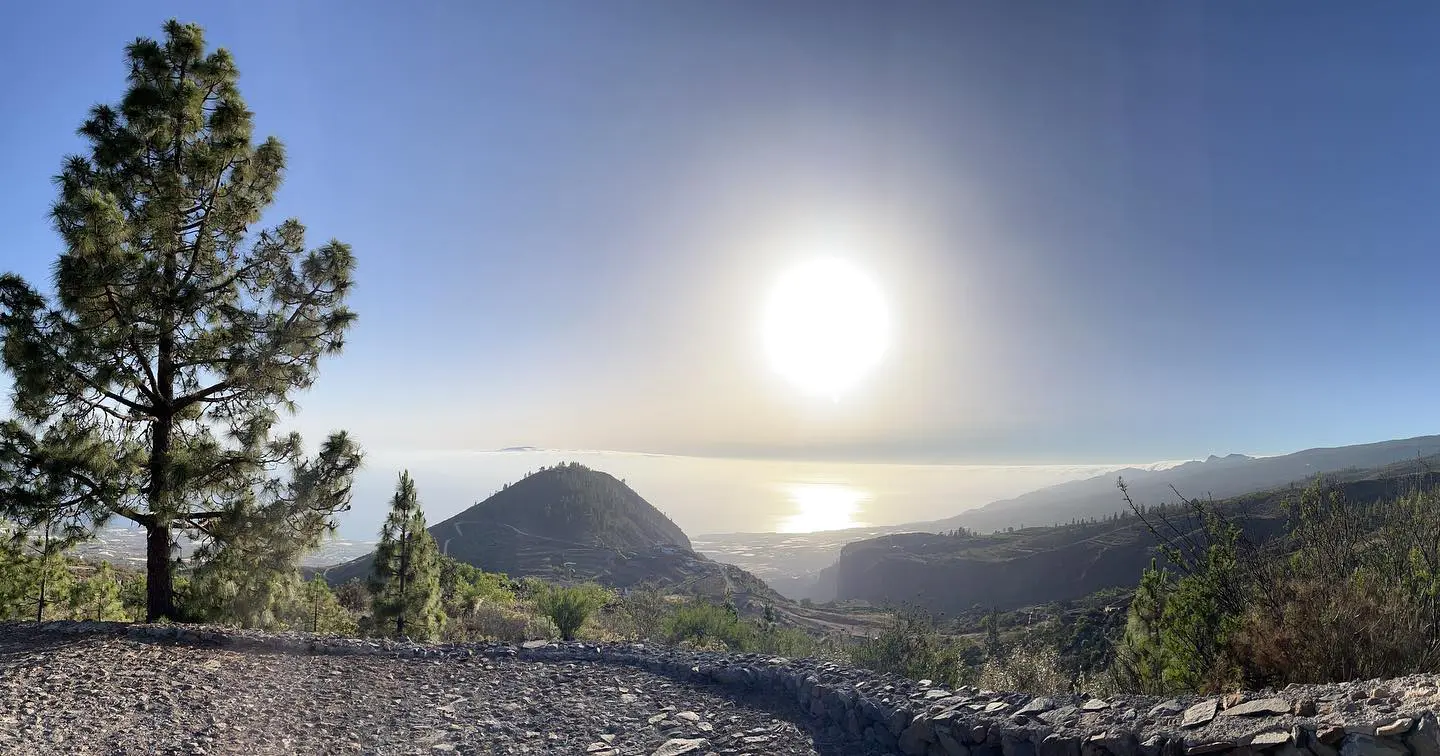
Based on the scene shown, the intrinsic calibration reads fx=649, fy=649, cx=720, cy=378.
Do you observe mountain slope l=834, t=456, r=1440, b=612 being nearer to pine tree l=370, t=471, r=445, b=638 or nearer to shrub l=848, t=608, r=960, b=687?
pine tree l=370, t=471, r=445, b=638

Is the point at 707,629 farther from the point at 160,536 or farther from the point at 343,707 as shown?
the point at 160,536

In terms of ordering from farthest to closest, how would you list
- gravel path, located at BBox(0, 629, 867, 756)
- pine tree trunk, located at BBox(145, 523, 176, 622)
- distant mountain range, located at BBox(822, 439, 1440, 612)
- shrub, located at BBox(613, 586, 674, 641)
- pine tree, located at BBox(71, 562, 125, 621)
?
1. distant mountain range, located at BBox(822, 439, 1440, 612)
2. shrub, located at BBox(613, 586, 674, 641)
3. pine tree, located at BBox(71, 562, 125, 621)
4. pine tree trunk, located at BBox(145, 523, 176, 622)
5. gravel path, located at BBox(0, 629, 867, 756)

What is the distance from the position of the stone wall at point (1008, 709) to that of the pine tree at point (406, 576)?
10302 millimetres

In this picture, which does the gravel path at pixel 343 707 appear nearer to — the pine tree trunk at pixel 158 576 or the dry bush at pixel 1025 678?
the pine tree trunk at pixel 158 576

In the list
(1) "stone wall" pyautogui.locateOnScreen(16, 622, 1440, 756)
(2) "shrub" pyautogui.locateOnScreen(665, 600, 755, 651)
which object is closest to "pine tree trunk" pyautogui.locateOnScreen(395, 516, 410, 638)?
(2) "shrub" pyautogui.locateOnScreen(665, 600, 755, 651)

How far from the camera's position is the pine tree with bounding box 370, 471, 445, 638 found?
18.6 m

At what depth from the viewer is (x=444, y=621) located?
19734 millimetres

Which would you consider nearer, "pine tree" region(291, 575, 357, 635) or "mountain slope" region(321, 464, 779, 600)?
"pine tree" region(291, 575, 357, 635)

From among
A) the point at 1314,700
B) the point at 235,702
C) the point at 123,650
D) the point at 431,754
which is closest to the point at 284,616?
the point at 123,650

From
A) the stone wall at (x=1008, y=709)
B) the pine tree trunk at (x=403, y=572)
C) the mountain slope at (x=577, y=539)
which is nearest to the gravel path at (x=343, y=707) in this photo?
the stone wall at (x=1008, y=709)

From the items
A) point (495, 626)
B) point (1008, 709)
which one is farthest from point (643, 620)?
point (1008, 709)

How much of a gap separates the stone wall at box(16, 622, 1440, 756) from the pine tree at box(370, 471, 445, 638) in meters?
10.3

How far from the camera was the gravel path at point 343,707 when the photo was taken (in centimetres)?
591

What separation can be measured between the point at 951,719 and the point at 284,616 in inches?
486
